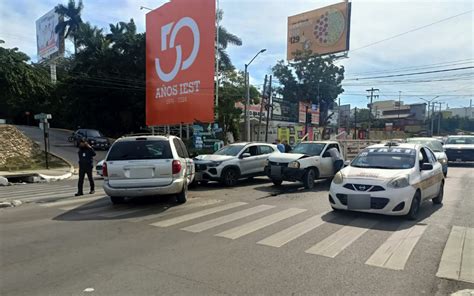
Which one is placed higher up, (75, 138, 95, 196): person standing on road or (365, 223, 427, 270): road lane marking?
(75, 138, 95, 196): person standing on road

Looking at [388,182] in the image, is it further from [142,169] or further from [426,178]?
[142,169]

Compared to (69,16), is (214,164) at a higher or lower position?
lower

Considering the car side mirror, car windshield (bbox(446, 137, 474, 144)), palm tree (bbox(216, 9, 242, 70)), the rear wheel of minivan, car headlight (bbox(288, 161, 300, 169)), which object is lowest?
the rear wheel of minivan

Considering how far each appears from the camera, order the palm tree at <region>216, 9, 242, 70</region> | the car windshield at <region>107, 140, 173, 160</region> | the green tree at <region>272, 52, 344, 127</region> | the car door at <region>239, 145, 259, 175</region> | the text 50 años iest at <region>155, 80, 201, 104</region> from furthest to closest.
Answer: the green tree at <region>272, 52, 344, 127</region>, the palm tree at <region>216, 9, 242, 70</region>, the text 50 años iest at <region>155, 80, 201, 104</region>, the car door at <region>239, 145, 259, 175</region>, the car windshield at <region>107, 140, 173, 160</region>

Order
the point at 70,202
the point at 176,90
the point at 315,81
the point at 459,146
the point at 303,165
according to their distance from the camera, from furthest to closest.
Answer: the point at 315,81 < the point at 176,90 < the point at 459,146 < the point at 303,165 < the point at 70,202

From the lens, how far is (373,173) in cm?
837

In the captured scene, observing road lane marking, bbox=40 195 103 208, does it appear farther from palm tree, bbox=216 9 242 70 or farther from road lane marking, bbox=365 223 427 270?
palm tree, bbox=216 9 242 70

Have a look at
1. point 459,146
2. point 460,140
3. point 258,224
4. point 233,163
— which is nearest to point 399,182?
point 258,224

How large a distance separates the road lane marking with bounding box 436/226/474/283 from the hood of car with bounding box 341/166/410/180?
1484mm

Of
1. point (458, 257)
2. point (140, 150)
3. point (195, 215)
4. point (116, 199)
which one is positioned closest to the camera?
point (458, 257)

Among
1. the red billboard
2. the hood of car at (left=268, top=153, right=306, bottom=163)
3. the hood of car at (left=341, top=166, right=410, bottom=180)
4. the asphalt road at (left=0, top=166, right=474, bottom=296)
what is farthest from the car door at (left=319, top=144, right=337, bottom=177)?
the red billboard

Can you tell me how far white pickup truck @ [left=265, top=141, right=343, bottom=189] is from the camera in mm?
12867

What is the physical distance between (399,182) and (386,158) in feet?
4.63

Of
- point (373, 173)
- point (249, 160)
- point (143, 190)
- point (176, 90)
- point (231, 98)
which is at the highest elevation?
point (176, 90)
